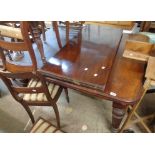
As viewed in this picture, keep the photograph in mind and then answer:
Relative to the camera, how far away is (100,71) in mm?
1085

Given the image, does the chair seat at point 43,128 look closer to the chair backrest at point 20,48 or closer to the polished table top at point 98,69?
the chair backrest at point 20,48

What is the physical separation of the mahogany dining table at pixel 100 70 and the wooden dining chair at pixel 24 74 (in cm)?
11

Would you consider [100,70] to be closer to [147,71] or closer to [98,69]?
[98,69]

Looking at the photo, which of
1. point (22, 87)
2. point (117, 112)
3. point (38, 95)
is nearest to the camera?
point (117, 112)

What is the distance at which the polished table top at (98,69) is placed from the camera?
976mm

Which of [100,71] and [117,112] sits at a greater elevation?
[100,71]

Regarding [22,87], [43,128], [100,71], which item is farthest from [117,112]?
[22,87]

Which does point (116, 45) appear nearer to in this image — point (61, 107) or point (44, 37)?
point (44, 37)

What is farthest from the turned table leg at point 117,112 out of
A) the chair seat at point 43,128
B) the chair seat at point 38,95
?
the chair seat at point 38,95

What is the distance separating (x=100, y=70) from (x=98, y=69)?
0.02 metres
